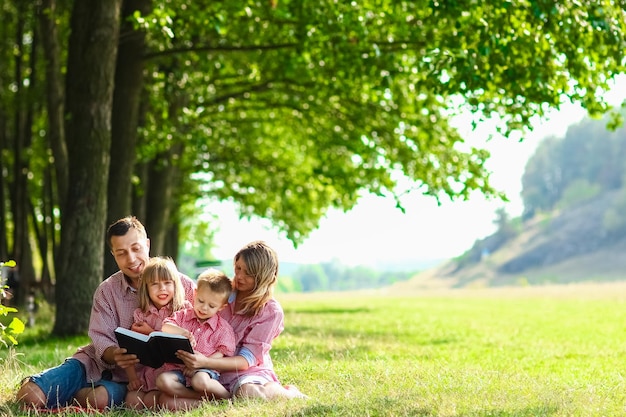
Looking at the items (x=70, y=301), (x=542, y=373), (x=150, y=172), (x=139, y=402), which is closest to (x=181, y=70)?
(x=150, y=172)

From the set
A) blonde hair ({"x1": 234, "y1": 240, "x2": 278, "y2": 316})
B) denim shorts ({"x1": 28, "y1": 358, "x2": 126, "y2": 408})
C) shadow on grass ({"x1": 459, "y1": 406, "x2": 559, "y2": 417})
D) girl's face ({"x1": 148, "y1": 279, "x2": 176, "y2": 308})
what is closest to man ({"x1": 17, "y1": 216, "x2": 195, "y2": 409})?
denim shorts ({"x1": 28, "y1": 358, "x2": 126, "y2": 408})

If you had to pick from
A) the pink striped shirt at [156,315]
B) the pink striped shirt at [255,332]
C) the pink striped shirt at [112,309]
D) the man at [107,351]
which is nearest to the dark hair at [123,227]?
the man at [107,351]

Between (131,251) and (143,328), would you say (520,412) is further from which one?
(131,251)

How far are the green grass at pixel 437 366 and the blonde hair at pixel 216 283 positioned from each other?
932 millimetres

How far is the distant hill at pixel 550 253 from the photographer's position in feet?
416

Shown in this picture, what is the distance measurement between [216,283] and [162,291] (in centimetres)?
54

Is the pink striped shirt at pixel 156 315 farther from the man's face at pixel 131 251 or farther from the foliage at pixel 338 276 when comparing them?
the foliage at pixel 338 276

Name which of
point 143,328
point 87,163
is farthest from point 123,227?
point 87,163

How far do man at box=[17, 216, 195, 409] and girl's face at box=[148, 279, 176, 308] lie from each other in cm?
37

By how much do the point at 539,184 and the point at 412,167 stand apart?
14625 cm

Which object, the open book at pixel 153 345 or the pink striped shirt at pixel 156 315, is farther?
the pink striped shirt at pixel 156 315

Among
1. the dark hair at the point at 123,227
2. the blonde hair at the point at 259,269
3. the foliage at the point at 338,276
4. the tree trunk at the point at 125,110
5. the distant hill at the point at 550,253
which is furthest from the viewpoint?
the foliage at the point at 338,276

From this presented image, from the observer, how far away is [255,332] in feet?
28.1

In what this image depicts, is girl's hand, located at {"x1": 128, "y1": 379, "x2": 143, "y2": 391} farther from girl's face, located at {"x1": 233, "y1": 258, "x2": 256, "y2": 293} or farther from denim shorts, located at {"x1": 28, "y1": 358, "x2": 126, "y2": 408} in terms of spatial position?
girl's face, located at {"x1": 233, "y1": 258, "x2": 256, "y2": 293}
